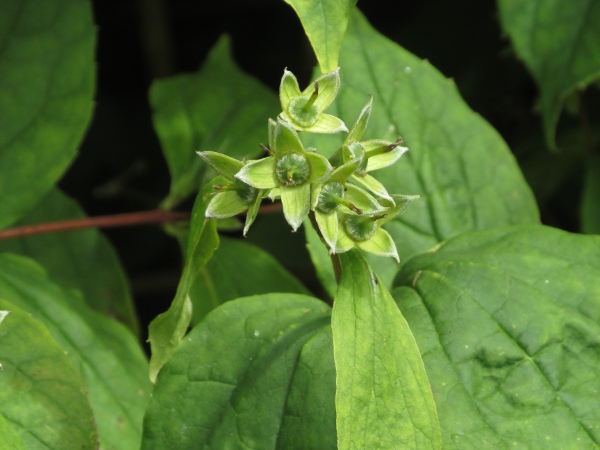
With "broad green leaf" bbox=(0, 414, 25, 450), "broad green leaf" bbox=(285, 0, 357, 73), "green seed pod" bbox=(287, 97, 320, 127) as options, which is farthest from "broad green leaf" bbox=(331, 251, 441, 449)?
"broad green leaf" bbox=(0, 414, 25, 450)

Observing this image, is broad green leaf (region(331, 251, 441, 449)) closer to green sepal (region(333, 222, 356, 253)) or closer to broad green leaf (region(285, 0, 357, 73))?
green sepal (region(333, 222, 356, 253))

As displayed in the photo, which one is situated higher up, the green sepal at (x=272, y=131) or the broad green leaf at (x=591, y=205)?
the green sepal at (x=272, y=131)

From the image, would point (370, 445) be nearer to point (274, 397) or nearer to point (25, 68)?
point (274, 397)

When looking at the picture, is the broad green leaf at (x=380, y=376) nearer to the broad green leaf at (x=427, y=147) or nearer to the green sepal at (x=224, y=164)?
the green sepal at (x=224, y=164)

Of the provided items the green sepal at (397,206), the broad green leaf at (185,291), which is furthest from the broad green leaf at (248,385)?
the green sepal at (397,206)

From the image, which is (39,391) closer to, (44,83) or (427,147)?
(44,83)

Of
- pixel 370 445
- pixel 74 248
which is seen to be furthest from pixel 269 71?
pixel 370 445
